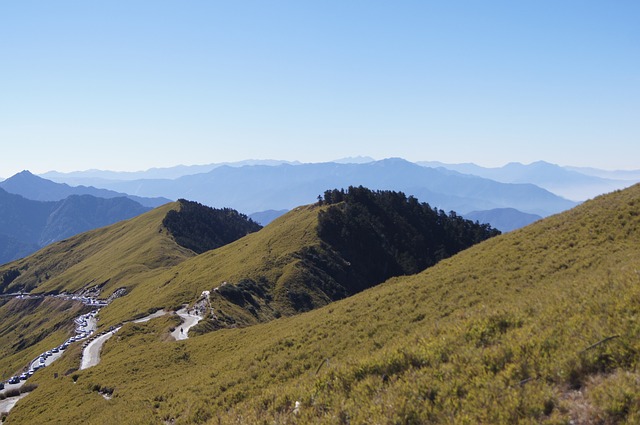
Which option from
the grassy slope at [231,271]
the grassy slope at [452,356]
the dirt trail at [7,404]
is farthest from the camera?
the grassy slope at [231,271]

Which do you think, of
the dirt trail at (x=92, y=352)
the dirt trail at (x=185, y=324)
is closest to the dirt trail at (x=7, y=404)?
the dirt trail at (x=92, y=352)

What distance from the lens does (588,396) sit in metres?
9.83

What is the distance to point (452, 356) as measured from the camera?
13703mm

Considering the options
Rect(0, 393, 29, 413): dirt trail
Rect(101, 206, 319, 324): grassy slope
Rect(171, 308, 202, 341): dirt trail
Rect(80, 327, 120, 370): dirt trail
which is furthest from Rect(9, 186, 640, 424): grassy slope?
Rect(101, 206, 319, 324): grassy slope

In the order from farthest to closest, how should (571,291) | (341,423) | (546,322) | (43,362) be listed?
(43,362), (571,291), (546,322), (341,423)

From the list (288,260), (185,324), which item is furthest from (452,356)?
(288,260)

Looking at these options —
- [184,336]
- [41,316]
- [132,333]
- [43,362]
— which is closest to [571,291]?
[184,336]

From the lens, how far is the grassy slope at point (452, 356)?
10742 millimetres

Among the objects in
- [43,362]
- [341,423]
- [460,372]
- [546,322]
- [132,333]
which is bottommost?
[43,362]

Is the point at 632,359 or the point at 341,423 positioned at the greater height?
the point at 632,359

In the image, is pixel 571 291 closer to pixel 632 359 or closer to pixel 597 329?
pixel 597 329

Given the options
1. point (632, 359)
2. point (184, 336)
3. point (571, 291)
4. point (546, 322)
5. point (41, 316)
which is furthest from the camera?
point (41, 316)

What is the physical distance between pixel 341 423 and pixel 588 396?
252 inches

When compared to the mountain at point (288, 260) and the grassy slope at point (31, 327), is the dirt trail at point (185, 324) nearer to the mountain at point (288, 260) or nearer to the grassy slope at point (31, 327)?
the mountain at point (288, 260)
